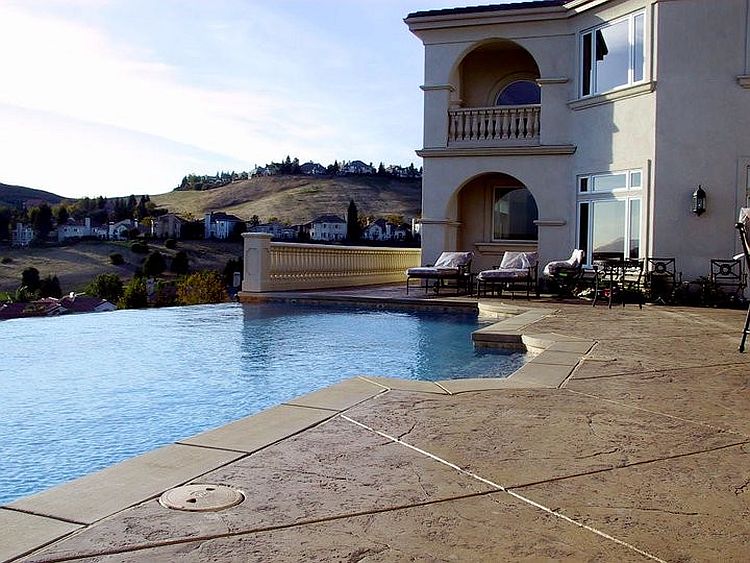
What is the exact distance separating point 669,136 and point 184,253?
29075 millimetres

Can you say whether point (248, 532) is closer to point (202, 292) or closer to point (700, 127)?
point (700, 127)

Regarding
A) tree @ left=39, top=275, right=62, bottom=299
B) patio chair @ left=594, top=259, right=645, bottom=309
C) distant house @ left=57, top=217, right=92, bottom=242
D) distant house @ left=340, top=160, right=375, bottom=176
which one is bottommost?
tree @ left=39, top=275, right=62, bottom=299

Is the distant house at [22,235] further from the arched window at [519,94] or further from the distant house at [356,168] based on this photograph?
the arched window at [519,94]

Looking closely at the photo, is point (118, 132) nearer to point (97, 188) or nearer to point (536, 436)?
point (97, 188)

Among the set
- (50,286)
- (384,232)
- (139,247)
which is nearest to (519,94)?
(384,232)

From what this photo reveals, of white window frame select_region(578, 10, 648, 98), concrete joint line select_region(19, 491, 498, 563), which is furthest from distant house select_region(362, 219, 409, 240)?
concrete joint line select_region(19, 491, 498, 563)

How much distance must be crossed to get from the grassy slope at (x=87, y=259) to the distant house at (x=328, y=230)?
4003mm

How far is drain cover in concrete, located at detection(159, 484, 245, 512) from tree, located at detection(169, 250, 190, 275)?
112ft

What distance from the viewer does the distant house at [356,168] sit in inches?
2109

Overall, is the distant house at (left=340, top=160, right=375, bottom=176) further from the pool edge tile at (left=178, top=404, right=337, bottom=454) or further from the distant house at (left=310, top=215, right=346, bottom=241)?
the pool edge tile at (left=178, top=404, right=337, bottom=454)

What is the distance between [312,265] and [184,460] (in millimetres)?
12913

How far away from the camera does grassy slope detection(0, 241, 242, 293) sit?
3562cm

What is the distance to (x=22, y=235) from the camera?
38969mm

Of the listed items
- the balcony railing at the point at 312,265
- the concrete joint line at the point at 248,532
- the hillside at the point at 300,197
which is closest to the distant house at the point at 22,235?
the hillside at the point at 300,197
